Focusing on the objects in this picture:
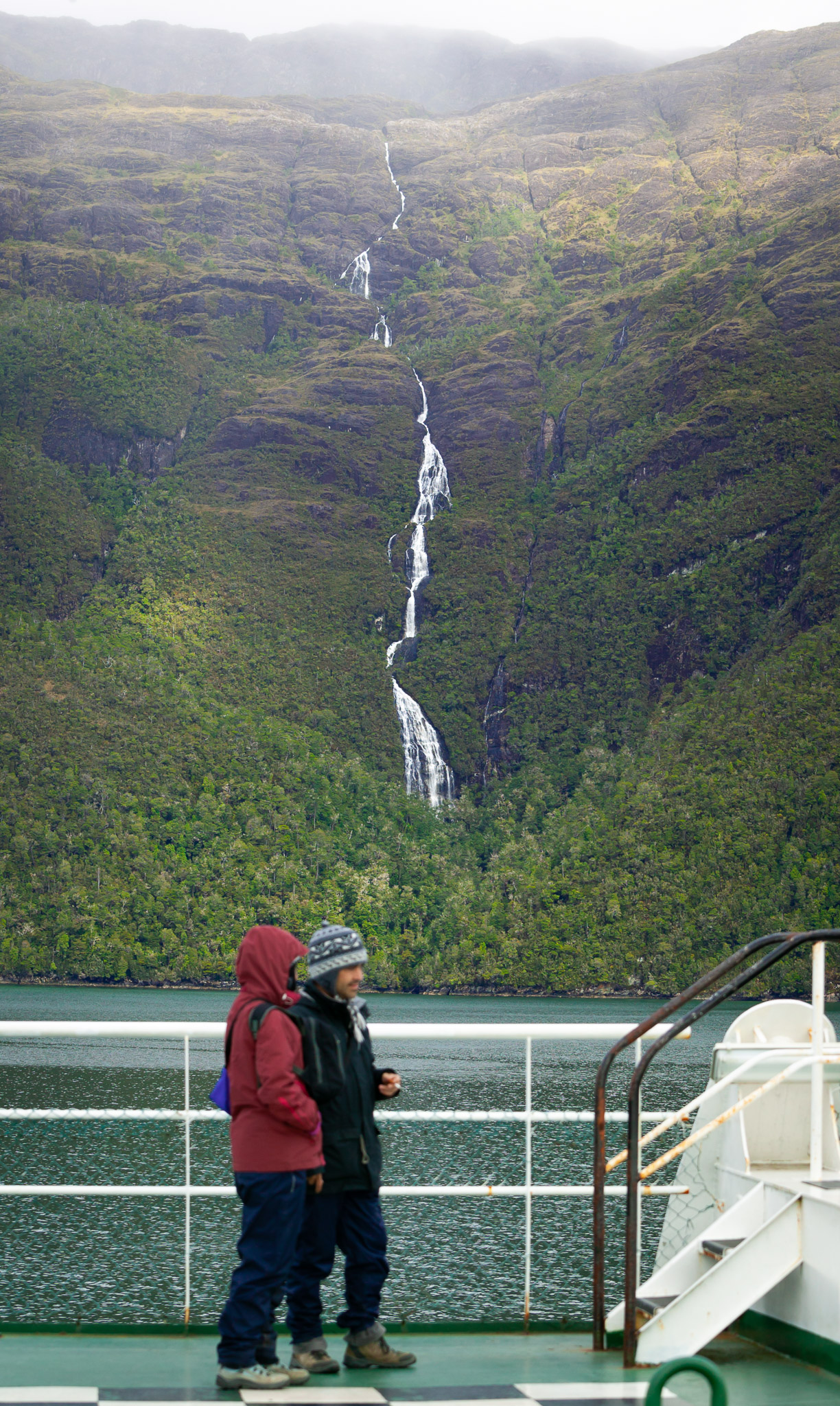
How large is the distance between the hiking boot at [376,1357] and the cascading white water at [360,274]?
151159 millimetres

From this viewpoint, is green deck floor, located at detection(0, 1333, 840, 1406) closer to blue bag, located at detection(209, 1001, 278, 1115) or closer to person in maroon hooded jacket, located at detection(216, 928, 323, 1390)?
person in maroon hooded jacket, located at detection(216, 928, 323, 1390)

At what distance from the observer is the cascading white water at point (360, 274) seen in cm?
14775

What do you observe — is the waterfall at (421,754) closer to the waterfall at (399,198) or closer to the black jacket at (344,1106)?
the waterfall at (399,198)

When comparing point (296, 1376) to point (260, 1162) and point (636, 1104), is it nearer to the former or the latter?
point (260, 1162)

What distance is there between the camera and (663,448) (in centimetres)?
10988

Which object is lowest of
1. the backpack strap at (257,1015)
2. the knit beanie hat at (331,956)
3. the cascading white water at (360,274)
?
the backpack strap at (257,1015)

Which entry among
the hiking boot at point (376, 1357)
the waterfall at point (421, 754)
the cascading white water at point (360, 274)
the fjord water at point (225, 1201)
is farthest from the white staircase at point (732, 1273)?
the cascading white water at point (360, 274)

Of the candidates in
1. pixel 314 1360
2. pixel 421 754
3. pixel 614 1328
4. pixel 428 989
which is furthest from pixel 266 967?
pixel 421 754

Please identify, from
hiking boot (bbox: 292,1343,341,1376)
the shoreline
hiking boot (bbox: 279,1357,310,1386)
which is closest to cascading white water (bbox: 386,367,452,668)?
the shoreline

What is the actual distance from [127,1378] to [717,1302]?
169 centimetres

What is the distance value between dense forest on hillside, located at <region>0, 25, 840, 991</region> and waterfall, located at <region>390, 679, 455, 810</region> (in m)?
1.25

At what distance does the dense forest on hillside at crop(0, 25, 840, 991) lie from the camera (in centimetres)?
7862

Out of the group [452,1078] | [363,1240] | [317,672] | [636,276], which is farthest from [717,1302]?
[636,276]

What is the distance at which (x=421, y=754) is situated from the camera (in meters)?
98.5
